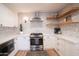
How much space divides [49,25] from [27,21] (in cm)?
112

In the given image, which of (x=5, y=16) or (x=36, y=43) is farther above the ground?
(x=5, y=16)

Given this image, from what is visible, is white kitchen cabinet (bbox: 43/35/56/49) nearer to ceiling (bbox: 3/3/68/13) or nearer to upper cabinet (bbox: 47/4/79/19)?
upper cabinet (bbox: 47/4/79/19)

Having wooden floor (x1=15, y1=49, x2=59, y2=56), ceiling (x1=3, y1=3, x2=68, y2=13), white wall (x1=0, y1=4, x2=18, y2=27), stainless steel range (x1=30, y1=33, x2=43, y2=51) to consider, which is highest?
ceiling (x1=3, y1=3, x2=68, y2=13)

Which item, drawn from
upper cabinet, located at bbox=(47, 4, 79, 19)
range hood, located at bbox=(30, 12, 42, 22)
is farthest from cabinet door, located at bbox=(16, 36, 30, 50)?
upper cabinet, located at bbox=(47, 4, 79, 19)

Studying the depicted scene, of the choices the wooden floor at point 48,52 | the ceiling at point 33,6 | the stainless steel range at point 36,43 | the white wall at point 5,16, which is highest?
the ceiling at point 33,6

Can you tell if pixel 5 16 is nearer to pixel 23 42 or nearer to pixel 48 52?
pixel 23 42

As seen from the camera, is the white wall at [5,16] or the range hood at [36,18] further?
the range hood at [36,18]

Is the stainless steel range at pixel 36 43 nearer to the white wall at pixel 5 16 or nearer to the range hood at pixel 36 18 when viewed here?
the range hood at pixel 36 18

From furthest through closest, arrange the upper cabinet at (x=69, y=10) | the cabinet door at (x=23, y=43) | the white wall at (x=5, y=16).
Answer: the cabinet door at (x=23, y=43)
the white wall at (x=5, y=16)
the upper cabinet at (x=69, y=10)

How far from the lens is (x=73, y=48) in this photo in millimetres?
3041

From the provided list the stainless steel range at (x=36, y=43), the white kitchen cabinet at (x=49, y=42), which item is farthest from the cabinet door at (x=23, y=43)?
the white kitchen cabinet at (x=49, y=42)

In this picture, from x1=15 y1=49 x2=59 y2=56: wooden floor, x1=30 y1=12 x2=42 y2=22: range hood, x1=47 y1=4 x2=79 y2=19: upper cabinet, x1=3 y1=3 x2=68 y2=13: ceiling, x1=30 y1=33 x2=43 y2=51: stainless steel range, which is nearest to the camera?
x1=47 y1=4 x2=79 y2=19: upper cabinet

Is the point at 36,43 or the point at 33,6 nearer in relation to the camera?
the point at 33,6

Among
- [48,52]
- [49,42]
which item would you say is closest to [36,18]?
[49,42]
